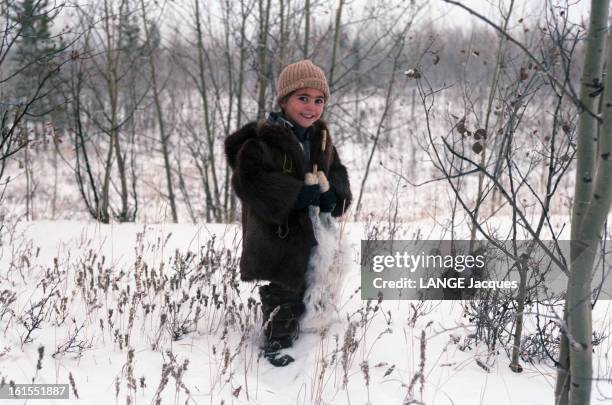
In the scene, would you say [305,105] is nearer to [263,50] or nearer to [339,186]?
[339,186]

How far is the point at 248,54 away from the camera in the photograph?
251 inches

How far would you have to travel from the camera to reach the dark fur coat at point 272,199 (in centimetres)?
223

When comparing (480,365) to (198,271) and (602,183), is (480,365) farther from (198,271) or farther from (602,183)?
(198,271)

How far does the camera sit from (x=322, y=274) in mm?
2471

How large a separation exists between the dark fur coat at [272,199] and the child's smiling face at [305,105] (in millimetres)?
119

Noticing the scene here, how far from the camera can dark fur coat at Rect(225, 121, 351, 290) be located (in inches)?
87.9

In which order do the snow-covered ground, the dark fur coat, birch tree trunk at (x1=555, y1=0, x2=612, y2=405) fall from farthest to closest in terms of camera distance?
1. the dark fur coat
2. the snow-covered ground
3. birch tree trunk at (x1=555, y1=0, x2=612, y2=405)

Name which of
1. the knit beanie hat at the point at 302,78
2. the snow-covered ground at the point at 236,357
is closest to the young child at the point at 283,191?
the knit beanie hat at the point at 302,78

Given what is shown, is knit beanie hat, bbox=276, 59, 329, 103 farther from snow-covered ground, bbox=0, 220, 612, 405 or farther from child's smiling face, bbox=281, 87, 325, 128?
snow-covered ground, bbox=0, 220, 612, 405

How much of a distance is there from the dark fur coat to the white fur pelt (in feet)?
0.17

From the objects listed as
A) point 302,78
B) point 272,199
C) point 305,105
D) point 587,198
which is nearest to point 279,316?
point 272,199

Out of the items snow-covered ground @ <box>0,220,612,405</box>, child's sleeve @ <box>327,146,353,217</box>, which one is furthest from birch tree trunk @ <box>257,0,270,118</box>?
snow-covered ground @ <box>0,220,612,405</box>

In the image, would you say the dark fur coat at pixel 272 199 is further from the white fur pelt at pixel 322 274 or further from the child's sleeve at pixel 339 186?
the child's sleeve at pixel 339 186

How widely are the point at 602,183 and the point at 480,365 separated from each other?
1.52m
